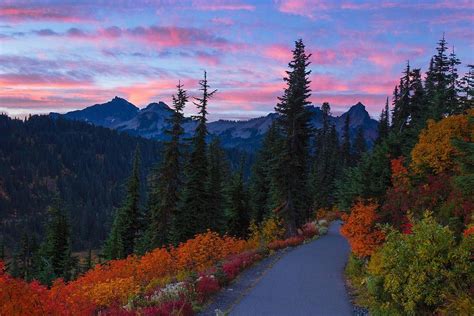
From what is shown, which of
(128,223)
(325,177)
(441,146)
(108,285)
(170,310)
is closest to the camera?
(170,310)

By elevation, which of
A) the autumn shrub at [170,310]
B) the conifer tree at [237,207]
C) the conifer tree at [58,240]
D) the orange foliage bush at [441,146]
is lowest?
the conifer tree at [58,240]

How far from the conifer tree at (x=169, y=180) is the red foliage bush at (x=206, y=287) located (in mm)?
20025

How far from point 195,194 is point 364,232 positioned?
21.9 m

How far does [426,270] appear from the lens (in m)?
10.1

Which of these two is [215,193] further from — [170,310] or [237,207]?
[170,310]

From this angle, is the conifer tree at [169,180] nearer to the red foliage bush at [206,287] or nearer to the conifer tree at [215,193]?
the conifer tree at [215,193]

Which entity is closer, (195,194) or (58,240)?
(195,194)

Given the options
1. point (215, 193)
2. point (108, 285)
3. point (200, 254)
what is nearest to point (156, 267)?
point (200, 254)

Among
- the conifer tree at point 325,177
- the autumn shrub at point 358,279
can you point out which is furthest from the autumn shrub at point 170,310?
the conifer tree at point 325,177

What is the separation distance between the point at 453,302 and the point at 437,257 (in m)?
1.32

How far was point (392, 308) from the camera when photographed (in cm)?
1107

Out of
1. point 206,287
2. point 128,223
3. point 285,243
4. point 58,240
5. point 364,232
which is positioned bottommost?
point 58,240

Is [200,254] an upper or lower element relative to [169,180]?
lower

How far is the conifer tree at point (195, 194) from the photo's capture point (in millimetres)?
37969
